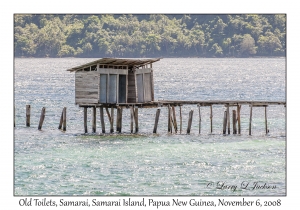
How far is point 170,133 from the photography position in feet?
189

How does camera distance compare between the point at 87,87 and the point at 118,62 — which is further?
the point at 118,62

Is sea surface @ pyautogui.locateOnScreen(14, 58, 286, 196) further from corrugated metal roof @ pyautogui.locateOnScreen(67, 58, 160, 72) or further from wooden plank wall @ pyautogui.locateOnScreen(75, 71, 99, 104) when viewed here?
corrugated metal roof @ pyautogui.locateOnScreen(67, 58, 160, 72)

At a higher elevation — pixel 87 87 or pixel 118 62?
pixel 118 62

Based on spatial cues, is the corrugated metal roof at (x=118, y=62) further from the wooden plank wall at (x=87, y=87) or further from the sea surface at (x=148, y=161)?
the sea surface at (x=148, y=161)

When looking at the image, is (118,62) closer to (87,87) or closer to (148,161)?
(87,87)

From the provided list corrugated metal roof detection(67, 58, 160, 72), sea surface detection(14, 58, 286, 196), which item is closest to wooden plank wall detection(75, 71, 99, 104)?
corrugated metal roof detection(67, 58, 160, 72)

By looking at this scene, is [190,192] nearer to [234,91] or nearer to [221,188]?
[221,188]

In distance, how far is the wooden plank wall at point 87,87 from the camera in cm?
5431

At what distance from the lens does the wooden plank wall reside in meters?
54.3

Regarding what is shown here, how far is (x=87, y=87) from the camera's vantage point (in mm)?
54594

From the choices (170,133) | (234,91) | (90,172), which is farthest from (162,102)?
(234,91)

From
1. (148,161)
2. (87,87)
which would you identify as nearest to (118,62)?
(87,87)

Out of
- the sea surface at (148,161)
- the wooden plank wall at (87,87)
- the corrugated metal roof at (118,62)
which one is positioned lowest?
the sea surface at (148,161)

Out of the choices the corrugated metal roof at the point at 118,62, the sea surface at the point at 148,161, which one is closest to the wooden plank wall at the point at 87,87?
the corrugated metal roof at the point at 118,62
